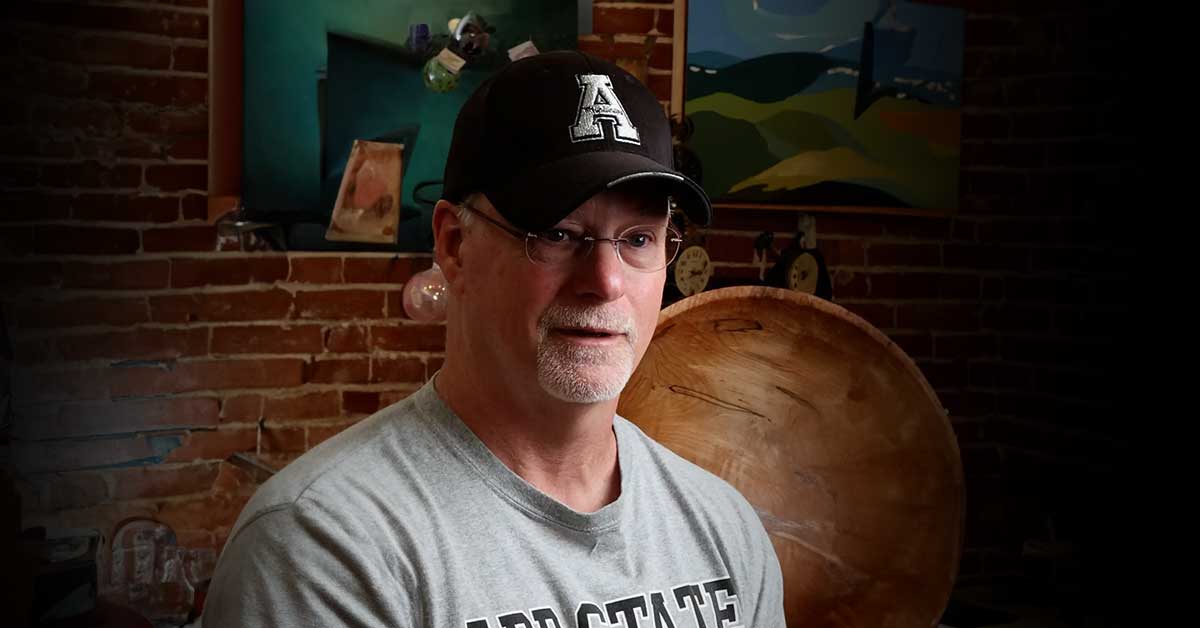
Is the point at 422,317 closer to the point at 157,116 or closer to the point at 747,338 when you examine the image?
the point at 157,116

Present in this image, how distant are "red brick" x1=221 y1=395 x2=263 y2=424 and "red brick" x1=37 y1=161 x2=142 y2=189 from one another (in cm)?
63

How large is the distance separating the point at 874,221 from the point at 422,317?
1.59 m

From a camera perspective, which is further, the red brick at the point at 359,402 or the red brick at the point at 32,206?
the red brick at the point at 359,402

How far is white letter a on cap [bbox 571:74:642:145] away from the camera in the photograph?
1.23 meters

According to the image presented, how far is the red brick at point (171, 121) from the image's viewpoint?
267 cm

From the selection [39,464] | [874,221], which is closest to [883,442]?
[874,221]

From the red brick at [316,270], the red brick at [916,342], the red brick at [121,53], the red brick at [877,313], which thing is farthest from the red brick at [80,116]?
the red brick at [916,342]

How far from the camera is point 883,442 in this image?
177cm

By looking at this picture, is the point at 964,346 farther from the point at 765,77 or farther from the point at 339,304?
the point at 339,304

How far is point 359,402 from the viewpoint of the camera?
2928mm

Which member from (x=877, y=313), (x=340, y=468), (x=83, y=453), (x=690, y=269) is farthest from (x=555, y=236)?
(x=877, y=313)

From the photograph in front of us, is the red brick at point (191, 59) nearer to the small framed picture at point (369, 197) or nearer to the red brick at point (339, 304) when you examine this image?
the small framed picture at point (369, 197)

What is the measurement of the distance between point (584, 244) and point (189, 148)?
73.5 inches

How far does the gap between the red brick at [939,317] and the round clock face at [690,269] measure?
1.00 m
